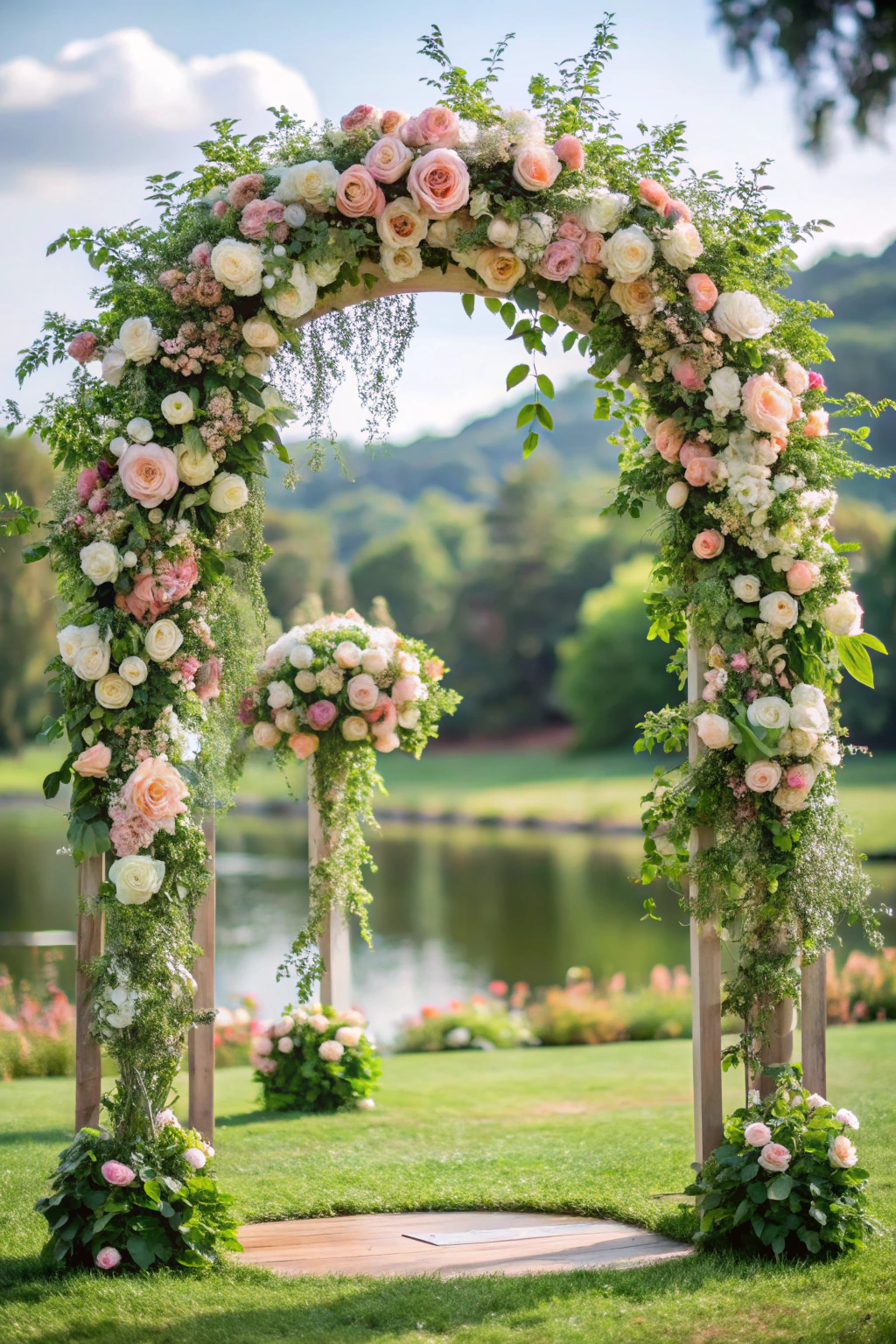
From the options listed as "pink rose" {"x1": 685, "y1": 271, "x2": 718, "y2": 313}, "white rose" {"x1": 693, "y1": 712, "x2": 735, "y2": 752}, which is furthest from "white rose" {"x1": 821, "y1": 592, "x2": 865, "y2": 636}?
"pink rose" {"x1": 685, "y1": 271, "x2": 718, "y2": 313}

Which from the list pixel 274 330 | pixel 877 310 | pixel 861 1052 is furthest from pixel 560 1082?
pixel 877 310

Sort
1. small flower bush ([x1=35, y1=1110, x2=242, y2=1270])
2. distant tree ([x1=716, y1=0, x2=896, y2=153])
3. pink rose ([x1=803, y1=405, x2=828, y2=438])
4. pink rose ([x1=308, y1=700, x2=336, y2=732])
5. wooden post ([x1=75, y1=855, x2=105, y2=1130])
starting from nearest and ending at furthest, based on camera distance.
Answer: distant tree ([x1=716, y1=0, x2=896, y2=153]), small flower bush ([x1=35, y1=1110, x2=242, y2=1270]), wooden post ([x1=75, y1=855, x2=105, y2=1130]), pink rose ([x1=803, y1=405, x2=828, y2=438]), pink rose ([x1=308, y1=700, x2=336, y2=732])

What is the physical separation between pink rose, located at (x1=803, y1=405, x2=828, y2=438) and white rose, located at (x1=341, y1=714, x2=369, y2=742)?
2221 millimetres

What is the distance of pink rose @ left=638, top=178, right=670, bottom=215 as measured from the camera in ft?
12.8

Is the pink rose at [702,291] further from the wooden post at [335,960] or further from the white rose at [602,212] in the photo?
the wooden post at [335,960]

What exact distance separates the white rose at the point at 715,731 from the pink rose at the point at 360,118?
80.4 inches

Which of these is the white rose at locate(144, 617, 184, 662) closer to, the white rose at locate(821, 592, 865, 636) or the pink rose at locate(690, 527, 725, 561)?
the pink rose at locate(690, 527, 725, 561)

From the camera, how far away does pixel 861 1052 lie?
7.14 m

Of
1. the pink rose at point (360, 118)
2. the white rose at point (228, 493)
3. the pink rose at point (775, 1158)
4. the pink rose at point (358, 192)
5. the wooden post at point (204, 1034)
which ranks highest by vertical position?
the pink rose at point (360, 118)

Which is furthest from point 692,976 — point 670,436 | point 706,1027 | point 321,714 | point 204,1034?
point 321,714

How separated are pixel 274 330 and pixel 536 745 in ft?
121

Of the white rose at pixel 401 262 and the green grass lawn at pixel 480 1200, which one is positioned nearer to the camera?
the green grass lawn at pixel 480 1200

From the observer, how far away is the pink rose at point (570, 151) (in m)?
3.87

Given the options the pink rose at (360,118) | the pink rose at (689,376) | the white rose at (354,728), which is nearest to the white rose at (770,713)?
the pink rose at (689,376)
